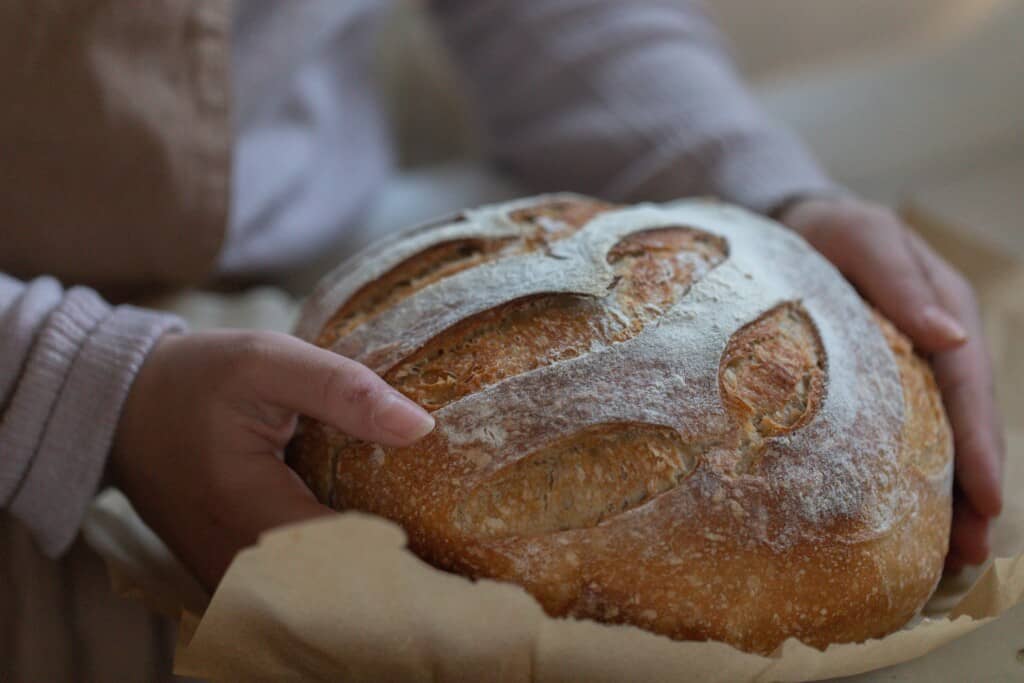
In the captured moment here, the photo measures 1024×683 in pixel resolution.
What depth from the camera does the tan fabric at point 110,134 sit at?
88 cm

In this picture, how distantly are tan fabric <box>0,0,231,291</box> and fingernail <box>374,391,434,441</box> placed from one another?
0.50 m

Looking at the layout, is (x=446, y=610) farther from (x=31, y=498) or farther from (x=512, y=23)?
Result: (x=512, y=23)

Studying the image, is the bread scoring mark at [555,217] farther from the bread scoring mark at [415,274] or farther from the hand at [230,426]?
the hand at [230,426]

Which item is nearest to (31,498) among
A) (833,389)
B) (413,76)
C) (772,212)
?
(833,389)

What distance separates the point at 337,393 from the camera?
0.58 m

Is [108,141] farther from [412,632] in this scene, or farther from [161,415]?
[412,632]

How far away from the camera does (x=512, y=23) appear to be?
A: 133cm

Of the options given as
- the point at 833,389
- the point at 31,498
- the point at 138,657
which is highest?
the point at 833,389

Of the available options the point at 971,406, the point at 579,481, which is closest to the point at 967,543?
the point at 971,406

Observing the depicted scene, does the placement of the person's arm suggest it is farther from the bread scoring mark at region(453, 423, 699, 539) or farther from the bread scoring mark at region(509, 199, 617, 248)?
the bread scoring mark at region(509, 199, 617, 248)

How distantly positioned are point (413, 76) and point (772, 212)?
85 centimetres

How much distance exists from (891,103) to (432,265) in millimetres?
1155

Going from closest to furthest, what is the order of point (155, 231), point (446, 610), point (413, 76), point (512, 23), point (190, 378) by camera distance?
1. point (446, 610)
2. point (190, 378)
3. point (155, 231)
4. point (512, 23)
5. point (413, 76)

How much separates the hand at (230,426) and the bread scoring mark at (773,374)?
0.20m
